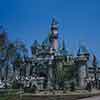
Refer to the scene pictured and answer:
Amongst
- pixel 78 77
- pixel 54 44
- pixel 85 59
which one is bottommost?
pixel 78 77

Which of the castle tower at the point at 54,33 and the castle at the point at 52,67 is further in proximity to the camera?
the castle tower at the point at 54,33

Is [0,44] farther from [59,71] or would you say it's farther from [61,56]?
[61,56]

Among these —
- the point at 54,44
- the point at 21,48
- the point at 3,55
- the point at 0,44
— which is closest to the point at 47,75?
the point at 54,44

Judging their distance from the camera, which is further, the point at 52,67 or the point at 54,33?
the point at 54,33

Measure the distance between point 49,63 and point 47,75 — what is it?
4.53 meters

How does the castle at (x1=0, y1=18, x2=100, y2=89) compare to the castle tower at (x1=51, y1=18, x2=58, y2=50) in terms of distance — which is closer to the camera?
the castle at (x1=0, y1=18, x2=100, y2=89)

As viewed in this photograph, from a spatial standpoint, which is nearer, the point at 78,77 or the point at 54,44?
the point at 78,77

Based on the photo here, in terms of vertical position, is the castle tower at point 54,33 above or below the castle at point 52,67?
above

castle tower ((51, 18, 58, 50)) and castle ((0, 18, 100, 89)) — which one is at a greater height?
castle tower ((51, 18, 58, 50))

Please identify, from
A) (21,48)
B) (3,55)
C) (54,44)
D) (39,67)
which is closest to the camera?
(3,55)

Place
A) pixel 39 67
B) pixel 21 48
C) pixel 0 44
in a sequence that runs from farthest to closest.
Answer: pixel 39 67
pixel 21 48
pixel 0 44

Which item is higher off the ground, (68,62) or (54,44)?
(54,44)

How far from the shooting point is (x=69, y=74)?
304ft

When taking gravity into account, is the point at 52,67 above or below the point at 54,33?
below
